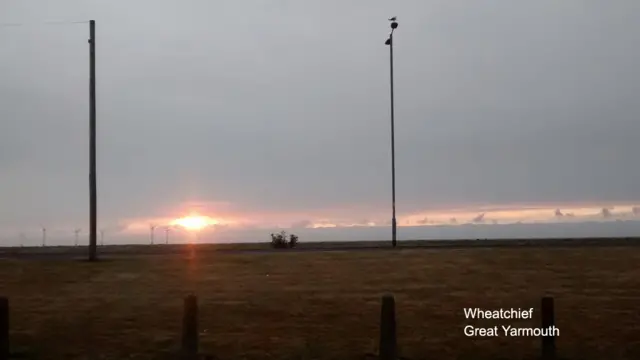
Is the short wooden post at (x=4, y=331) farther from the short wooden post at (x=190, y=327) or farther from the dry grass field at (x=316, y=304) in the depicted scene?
the short wooden post at (x=190, y=327)

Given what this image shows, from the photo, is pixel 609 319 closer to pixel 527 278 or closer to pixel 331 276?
pixel 527 278

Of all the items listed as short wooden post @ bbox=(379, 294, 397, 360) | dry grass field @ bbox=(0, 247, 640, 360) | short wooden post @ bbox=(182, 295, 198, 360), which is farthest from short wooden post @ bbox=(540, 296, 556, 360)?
short wooden post @ bbox=(182, 295, 198, 360)

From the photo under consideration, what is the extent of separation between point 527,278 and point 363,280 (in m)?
4.45

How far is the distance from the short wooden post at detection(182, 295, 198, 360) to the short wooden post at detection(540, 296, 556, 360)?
5.04 m

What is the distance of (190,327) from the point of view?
12.1 metres

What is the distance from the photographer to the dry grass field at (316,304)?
1402 centimetres

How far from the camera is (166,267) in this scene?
2750 centimetres

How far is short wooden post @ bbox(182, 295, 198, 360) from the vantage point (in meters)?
12.0

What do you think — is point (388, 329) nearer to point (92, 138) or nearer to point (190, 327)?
point (190, 327)

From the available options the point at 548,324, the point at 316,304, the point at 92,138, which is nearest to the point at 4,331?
the point at 316,304

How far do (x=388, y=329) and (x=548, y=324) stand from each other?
2302mm

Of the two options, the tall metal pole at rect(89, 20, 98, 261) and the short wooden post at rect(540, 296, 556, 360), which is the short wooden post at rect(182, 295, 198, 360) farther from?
the tall metal pole at rect(89, 20, 98, 261)

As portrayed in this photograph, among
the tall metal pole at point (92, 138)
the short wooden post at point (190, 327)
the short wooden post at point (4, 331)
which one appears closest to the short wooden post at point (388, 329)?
the short wooden post at point (190, 327)

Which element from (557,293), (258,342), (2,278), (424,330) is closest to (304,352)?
(258,342)
